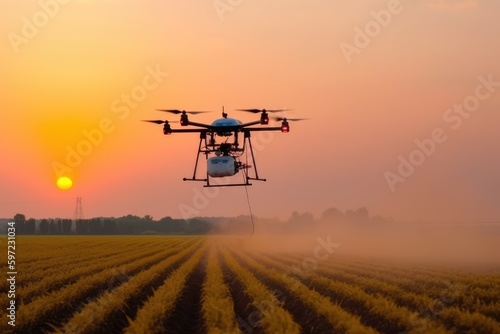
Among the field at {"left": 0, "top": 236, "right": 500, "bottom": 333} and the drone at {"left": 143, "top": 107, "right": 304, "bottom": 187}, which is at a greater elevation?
the drone at {"left": 143, "top": 107, "right": 304, "bottom": 187}

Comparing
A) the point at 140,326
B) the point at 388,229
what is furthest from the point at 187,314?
the point at 388,229

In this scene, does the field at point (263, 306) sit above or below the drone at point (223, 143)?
below

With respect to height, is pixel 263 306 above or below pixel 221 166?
below

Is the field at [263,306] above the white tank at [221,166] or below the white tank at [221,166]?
below

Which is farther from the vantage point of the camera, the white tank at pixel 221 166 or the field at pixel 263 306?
the white tank at pixel 221 166

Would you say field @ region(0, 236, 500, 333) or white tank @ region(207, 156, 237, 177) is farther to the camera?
white tank @ region(207, 156, 237, 177)

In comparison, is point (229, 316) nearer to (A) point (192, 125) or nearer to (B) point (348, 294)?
(B) point (348, 294)

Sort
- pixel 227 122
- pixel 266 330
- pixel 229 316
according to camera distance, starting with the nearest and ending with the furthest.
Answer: pixel 266 330 → pixel 229 316 → pixel 227 122

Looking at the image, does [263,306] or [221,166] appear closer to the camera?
[263,306]
